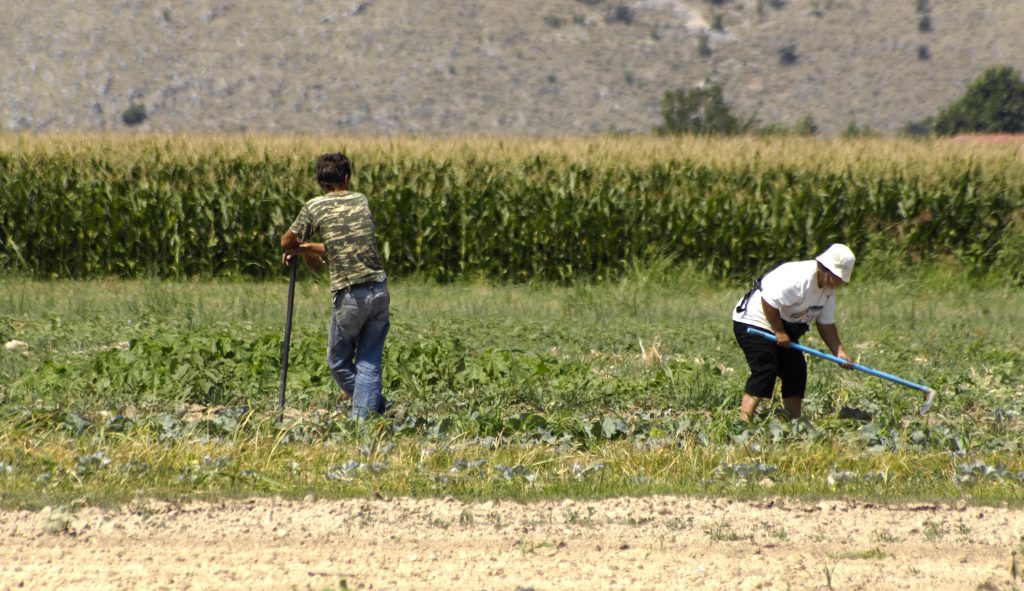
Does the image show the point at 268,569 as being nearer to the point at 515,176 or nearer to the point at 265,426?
the point at 265,426

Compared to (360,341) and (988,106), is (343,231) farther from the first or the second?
(988,106)

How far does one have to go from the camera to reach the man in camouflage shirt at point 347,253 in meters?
7.52

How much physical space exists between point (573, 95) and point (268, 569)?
73.5 m

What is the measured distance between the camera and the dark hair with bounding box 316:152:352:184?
7480mm

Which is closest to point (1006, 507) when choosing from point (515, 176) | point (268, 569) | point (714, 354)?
point (268, 569)

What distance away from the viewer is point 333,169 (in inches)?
294

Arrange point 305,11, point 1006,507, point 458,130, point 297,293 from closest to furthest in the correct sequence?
point 1006,507
point 297,293
point 458,130
point 305,11

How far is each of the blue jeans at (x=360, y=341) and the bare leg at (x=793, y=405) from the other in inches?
108

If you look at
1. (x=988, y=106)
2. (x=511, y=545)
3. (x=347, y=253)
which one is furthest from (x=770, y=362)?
(x=988, y=106)

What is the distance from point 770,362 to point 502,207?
34.8 feet

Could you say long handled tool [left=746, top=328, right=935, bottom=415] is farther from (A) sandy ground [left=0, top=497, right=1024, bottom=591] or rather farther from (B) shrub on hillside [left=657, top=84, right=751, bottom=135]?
(B) shrub on hillside [left=657, top=84, right=751, bottom=135]

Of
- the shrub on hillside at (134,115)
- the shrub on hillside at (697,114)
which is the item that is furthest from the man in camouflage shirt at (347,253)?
the shrub on hillside at (134,115)

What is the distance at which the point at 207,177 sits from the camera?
18719 millimetres

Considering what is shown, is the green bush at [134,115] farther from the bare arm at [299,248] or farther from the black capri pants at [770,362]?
the black capri pants at [770,362]
